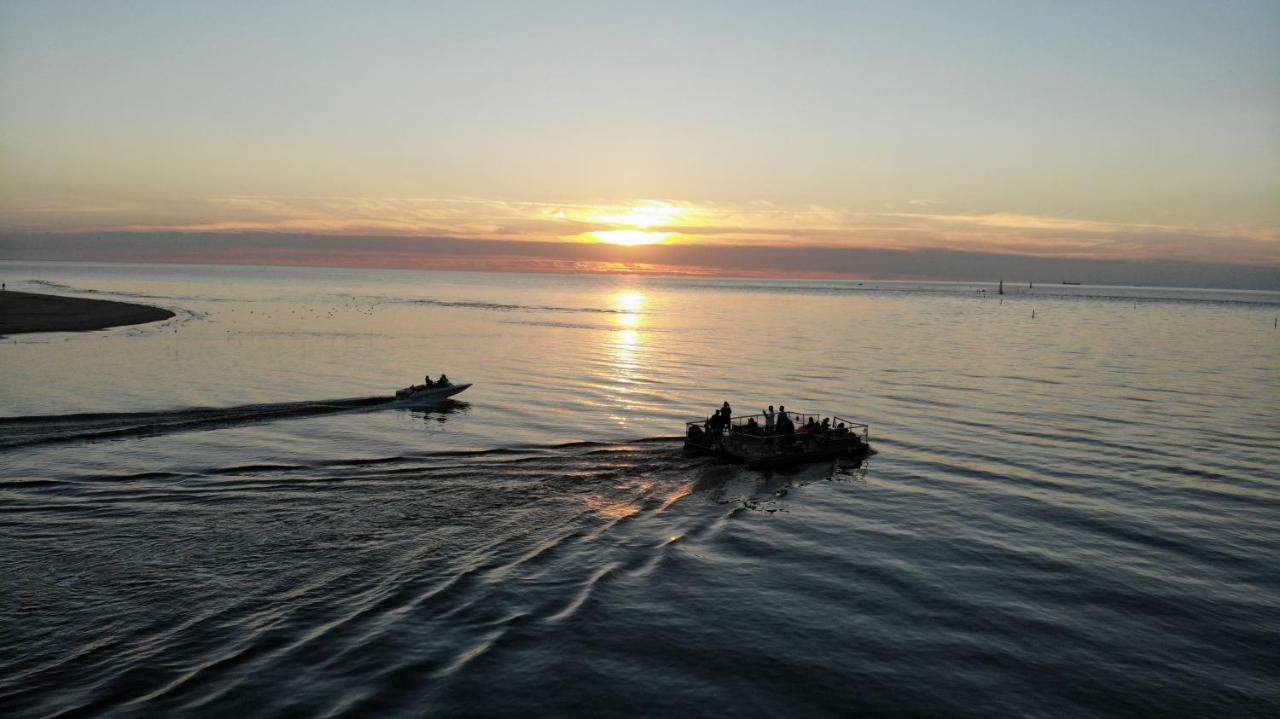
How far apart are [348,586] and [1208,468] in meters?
46.3

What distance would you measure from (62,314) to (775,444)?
5116 inches

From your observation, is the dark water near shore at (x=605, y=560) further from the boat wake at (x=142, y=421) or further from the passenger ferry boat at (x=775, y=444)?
the passenger ferry boat at (x=775, y=444)

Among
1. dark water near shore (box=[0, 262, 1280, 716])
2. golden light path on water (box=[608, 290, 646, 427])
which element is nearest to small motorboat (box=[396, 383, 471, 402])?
dark water near shore (box=[0, 262, 1280, 716])

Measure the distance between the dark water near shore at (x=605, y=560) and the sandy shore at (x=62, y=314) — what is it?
52.7m

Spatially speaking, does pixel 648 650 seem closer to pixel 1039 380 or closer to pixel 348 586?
pixel 348 586

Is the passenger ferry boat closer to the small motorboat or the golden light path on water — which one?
the golden light path on water

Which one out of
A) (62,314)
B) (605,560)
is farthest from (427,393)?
(62,314)

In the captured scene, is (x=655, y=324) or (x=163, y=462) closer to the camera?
(x=163, y=462)

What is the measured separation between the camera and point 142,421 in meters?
47.3

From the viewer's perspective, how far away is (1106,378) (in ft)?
280

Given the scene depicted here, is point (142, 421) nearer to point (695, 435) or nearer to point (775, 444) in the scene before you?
point (695, 435)

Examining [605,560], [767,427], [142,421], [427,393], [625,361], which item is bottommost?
[605,560]

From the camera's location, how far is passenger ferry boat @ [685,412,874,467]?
145 feet

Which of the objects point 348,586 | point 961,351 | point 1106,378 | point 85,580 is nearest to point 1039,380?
point 1106,378
